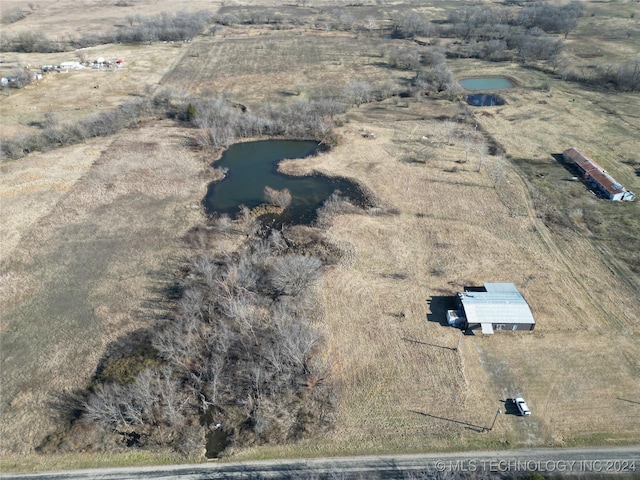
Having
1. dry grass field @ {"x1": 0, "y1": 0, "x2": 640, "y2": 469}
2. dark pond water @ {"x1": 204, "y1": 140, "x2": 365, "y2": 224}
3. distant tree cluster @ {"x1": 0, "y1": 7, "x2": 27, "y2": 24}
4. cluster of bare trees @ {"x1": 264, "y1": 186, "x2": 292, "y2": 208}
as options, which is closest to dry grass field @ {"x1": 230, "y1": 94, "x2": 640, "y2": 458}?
dry grass field @ {"x1": 0, "y1": 0, "x2": 640, "y2": 469}

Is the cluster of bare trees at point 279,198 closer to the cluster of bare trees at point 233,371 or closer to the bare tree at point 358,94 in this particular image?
the cluster of bare trees at point 233,371

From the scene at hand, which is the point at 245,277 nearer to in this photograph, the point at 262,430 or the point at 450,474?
the point at 262,430

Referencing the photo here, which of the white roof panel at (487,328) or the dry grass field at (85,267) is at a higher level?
the white roof panel at (487,328)

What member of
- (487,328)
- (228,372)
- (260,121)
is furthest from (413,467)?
(260,121)

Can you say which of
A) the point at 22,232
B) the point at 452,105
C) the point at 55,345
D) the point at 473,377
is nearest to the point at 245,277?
the point at 55,345

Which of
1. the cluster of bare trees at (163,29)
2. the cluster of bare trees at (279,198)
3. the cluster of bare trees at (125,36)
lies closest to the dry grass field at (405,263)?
the cluster of bare trees at (279,198)

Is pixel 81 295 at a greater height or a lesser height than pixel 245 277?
lesser

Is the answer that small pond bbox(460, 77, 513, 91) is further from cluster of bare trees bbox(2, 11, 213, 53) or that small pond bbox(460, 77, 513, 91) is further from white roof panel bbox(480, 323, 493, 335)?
cluster of bare trees bbox(2, 11, 213, 53)
